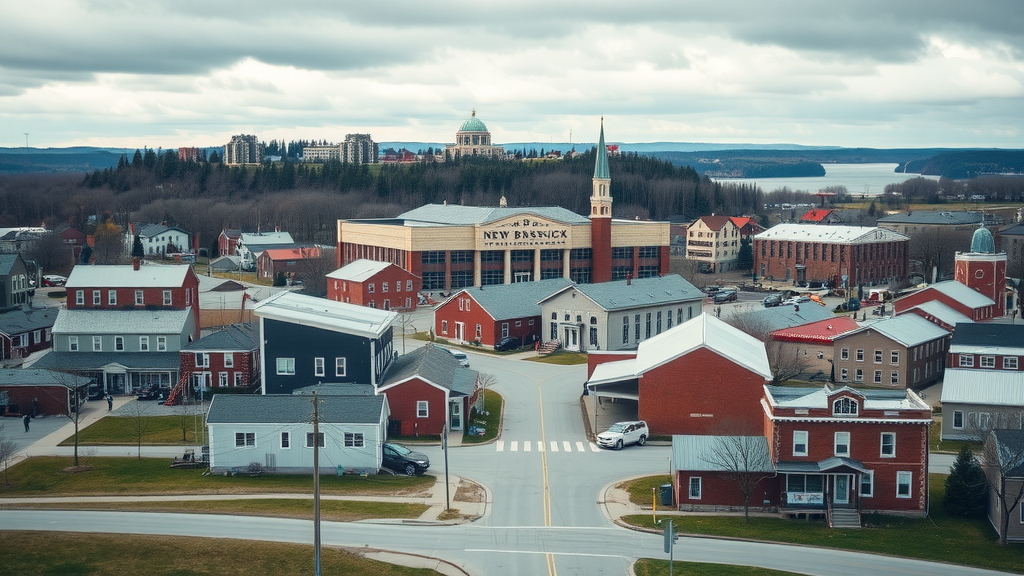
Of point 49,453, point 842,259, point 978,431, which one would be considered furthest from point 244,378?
point 842,259

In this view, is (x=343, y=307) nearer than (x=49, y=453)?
No

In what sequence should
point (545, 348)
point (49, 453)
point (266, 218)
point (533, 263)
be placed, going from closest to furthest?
point (49, 453), point (545, 348), point (533, 263), point (266, 218)

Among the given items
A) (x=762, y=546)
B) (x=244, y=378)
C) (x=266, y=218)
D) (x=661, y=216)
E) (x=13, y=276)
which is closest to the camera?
(x=762, y=546)

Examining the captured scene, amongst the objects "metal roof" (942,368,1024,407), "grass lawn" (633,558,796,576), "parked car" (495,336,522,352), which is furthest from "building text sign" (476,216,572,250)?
"grass lawn" (633,558,796,576)

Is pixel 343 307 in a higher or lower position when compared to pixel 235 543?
higher

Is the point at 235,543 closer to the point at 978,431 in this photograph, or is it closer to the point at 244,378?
the point at 244,378

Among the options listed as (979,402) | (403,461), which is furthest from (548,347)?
(403,461)

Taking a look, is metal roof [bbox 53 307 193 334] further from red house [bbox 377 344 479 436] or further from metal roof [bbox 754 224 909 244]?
metal roof [bbox 754 224 909 244]

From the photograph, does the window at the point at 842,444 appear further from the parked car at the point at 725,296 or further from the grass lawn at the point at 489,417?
the parked car at the point at 725,296
